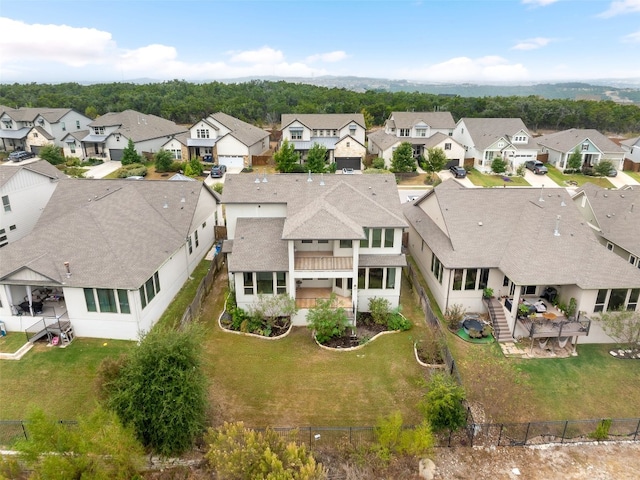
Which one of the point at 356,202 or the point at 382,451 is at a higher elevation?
the point at 356,202

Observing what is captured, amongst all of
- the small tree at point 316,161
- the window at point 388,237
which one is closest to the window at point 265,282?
the window at point 388,237

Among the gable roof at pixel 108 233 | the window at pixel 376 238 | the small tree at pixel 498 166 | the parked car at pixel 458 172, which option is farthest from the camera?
the small tree at pixel 498 166

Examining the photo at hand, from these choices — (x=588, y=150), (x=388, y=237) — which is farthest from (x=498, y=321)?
(x=588, y=150)

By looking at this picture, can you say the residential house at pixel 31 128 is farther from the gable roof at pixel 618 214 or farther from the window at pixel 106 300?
the gable roof at pixel 618 214

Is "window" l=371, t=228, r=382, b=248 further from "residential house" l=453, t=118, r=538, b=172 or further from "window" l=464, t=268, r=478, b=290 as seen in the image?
"residential house" l=453, t=118, r=538, b=172

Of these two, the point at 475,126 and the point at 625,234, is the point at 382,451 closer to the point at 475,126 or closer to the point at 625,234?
the point at 625,234

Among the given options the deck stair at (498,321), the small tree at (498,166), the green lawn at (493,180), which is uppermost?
the small tree at (498,166)

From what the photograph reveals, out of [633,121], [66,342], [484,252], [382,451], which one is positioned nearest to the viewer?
[382,451]

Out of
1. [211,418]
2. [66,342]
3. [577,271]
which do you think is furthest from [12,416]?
[577,271]
